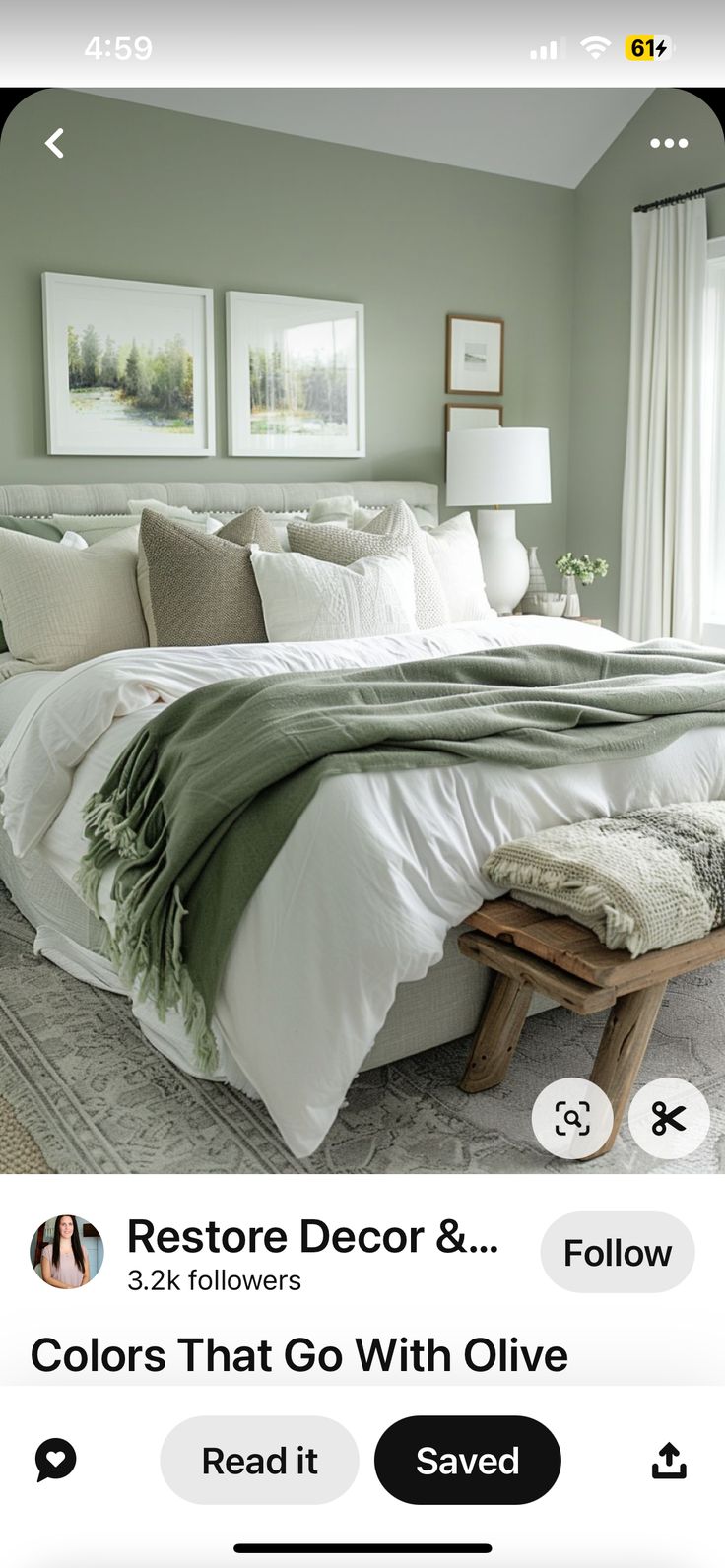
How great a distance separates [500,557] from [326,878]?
2835 mm

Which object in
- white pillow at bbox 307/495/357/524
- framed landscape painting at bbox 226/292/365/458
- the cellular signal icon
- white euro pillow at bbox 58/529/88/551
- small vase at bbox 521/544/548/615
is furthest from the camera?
small vase at bbox 521/544/548/615

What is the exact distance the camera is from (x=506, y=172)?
4.05 m

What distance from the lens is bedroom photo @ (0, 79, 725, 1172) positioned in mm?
1573

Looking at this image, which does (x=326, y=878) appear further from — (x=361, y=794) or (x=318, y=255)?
(x=318, y=255)

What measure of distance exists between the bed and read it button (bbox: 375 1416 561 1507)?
0.93 m

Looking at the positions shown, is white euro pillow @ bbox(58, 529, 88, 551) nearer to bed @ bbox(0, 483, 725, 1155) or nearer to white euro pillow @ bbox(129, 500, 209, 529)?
white euro pillow @ bbox(129, 500, 209, 529)

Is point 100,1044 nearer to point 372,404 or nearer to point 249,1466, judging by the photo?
point 249,1466

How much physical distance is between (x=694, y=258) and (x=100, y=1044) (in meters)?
3.37

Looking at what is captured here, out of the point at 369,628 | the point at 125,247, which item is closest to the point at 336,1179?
the point at 369,628

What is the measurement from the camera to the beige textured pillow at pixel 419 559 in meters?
3.13

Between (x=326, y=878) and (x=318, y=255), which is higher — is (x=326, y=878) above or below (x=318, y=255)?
below

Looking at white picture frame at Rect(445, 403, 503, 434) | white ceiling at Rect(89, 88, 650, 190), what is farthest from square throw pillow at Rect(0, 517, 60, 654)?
white picture frame at Rect(445, 403, 503, 434)

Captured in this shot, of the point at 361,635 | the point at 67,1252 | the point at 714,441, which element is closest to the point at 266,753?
the point at 67,1252

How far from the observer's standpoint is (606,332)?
440 cm
